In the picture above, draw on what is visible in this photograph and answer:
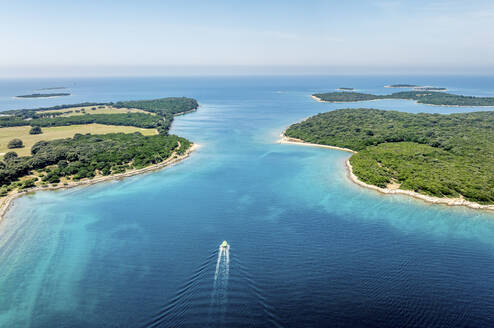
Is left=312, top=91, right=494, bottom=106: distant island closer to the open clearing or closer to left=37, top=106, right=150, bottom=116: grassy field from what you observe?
left=37, top=106, right=150, bottom=116: grassy field

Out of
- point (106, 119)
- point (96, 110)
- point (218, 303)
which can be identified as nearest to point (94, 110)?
point (96, 110)

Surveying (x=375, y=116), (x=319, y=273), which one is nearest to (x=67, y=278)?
(x=319, y=273)

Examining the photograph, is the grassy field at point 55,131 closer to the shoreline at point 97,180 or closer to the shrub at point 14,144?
the shrub at point 14,144

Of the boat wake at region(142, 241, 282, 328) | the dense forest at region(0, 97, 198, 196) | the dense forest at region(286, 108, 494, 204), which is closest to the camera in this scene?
the boat wake at region(142, 241, 282, 328)

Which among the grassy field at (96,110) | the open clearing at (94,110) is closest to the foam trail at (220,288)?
the open clearing at (94,110)

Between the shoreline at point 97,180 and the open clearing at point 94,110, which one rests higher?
the open clearing at point 94,110

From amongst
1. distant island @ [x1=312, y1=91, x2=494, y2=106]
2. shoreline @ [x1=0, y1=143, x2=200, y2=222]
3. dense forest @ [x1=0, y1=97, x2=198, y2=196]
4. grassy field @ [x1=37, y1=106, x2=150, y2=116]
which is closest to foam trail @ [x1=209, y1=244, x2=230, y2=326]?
shoreline @ [x1=0, y1=143, x2=200, y2=222]

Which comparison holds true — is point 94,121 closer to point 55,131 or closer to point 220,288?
point 55,131
